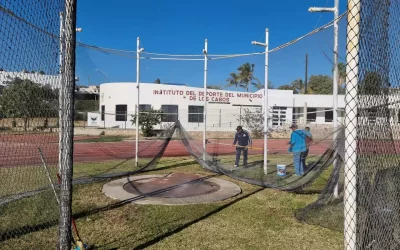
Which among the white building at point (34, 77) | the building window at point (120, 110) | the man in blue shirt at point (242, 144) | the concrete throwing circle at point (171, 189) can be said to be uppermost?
the building window at point (120, 110)

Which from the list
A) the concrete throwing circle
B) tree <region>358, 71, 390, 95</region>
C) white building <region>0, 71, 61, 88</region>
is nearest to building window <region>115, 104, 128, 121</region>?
the concrete throwing circle

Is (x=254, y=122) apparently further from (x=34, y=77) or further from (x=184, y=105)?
(x=34, y=77)

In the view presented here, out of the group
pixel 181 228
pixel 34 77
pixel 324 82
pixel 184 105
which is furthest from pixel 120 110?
pixel 34 77

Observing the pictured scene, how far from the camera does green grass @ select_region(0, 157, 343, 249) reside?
5.08 m

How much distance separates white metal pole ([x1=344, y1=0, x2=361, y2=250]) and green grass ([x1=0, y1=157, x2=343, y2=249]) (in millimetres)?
2534

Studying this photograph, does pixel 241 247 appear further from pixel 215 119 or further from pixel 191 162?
pixel 215 119

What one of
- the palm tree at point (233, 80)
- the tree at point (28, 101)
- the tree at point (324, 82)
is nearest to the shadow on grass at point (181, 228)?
the tree at point (28, 101)

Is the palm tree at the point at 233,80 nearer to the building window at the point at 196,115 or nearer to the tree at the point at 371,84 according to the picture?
the building window at the point at 196,115

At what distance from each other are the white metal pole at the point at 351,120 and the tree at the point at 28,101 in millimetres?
3628

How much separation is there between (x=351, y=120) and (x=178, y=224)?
13.1 ft

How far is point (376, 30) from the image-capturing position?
3.22 meters

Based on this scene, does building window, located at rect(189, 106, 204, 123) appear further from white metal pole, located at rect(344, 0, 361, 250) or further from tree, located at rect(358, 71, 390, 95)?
white metal pole, located at rect(344, 0, 361, 250)

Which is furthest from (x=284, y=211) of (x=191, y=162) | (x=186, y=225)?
(x=191, y=162)

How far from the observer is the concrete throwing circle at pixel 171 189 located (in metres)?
7.66
